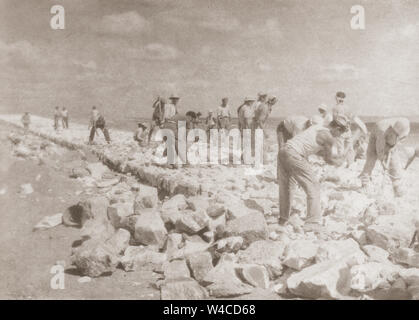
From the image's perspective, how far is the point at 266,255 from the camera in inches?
178

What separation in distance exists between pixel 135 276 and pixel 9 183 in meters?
2.93

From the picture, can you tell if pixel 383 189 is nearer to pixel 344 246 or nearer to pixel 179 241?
pixel 344 246

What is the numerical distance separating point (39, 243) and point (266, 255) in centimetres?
306

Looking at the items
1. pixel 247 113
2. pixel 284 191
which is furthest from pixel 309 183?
pixel 247 113

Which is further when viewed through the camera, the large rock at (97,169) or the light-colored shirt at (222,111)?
the light-colored shirt at (222,111)

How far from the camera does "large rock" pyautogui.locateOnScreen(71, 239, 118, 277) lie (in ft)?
15.6

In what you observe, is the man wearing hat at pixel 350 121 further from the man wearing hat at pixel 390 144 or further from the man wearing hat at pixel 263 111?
the man wearing hat at pixel 263 111

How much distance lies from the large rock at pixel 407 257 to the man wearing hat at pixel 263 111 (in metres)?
4.47

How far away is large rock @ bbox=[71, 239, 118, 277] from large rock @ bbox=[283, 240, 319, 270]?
196 centimetres

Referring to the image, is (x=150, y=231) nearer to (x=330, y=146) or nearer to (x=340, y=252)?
(x=340, y=252)

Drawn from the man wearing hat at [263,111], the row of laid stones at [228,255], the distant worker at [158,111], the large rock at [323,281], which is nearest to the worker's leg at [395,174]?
the row of laid stones at [228,255]

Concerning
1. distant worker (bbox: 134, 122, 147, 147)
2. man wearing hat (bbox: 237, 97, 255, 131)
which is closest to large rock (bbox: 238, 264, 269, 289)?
man wearing hat (bbox: 237, 97, 255, 131)

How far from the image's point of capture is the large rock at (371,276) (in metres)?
4.07
